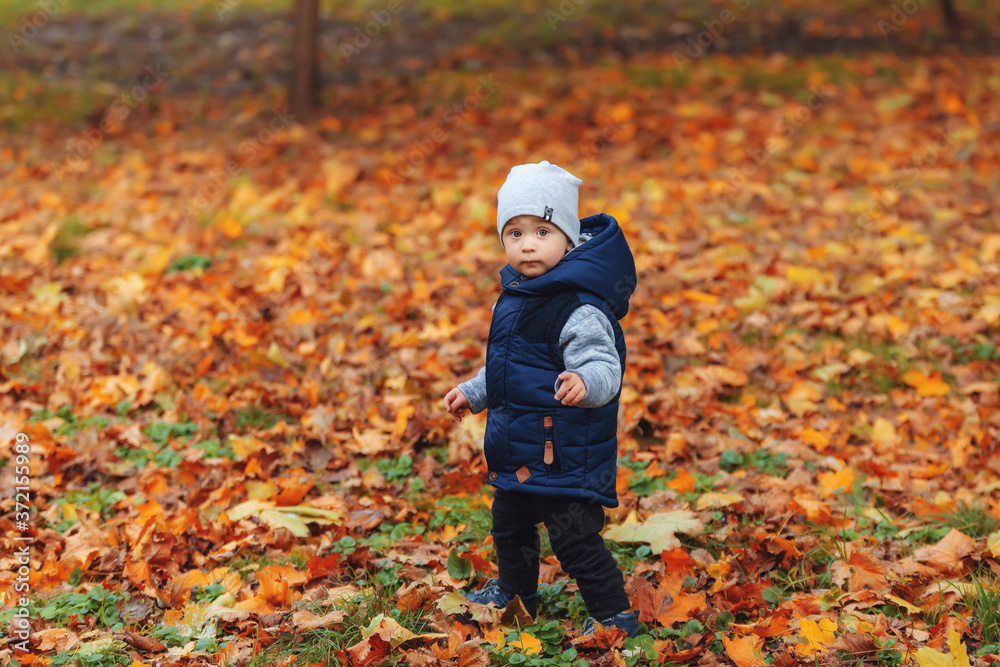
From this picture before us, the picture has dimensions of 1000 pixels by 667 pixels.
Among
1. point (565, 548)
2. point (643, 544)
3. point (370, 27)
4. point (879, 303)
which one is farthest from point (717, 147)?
point (370, 27)

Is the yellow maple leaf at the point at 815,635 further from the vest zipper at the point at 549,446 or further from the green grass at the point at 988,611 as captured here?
the vest zipper at the point at 549,446

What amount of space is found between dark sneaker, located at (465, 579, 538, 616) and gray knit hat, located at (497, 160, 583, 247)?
1250 mm

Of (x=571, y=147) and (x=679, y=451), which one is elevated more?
(x=571, y=147)

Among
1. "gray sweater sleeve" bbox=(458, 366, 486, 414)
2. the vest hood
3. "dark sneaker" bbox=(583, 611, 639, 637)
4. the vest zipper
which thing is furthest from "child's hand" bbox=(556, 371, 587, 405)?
"dark sneaker" bbox=(583, 611, 639, 637)

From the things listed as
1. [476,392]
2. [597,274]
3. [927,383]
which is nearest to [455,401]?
Answer: [476,392]

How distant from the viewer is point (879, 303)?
4820mm

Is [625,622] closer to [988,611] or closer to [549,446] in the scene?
[549,446]

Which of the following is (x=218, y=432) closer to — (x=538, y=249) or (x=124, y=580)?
(x=124, y=580)

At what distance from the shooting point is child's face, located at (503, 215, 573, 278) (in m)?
2.44

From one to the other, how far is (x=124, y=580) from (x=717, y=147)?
6.33 meters

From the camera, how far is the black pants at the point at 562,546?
253cm

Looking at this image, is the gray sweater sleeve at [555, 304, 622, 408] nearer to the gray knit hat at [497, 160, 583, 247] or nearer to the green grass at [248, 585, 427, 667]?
the gray knit hat at [497, 160, 583, 247]

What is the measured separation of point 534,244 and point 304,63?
24.6ft

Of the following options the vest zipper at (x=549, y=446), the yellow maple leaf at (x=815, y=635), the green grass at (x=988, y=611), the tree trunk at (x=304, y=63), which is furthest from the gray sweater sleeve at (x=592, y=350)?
the tree trunk at (x=304, y=63)
